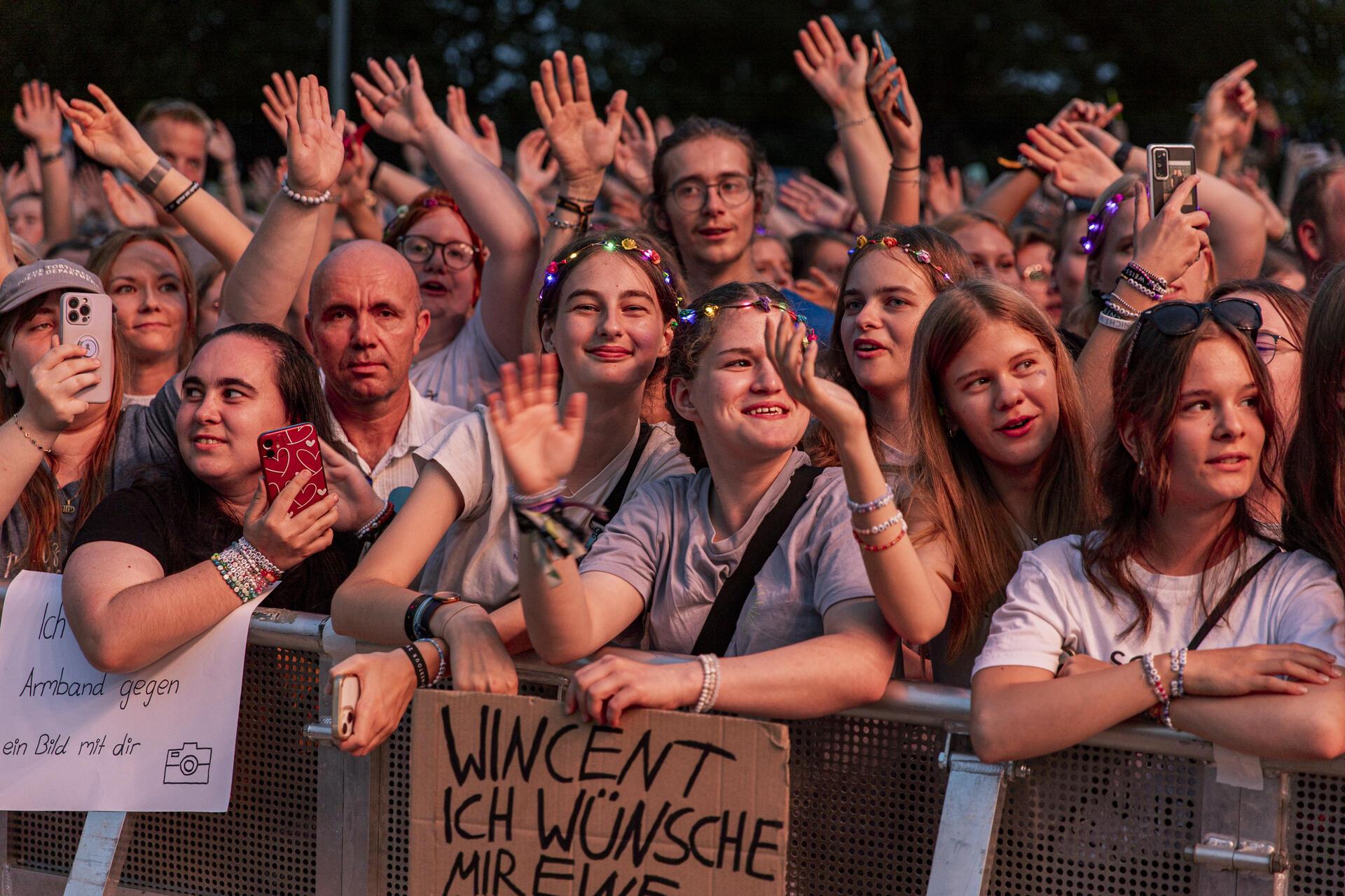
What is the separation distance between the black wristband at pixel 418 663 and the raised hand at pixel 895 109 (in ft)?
9.95

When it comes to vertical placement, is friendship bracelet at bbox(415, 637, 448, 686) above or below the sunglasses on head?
below

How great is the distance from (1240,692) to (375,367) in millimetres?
2832

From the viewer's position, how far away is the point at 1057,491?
350 cm

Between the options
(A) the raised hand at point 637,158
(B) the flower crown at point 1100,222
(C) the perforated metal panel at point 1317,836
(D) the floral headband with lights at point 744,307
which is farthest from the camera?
(A) the raised hand at point 637,158

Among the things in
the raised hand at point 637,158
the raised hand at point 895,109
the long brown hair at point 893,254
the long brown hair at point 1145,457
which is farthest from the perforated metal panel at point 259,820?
the raised hand at point 637,158

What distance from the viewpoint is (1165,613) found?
3.00m

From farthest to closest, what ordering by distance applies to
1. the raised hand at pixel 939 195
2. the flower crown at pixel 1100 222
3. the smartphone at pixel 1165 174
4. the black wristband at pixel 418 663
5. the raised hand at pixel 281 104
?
1. the raised hand at pixel 939 195
2. the raised hand at pixel 281 104
3. the flower crown at pixel 1100 222
4. the smartphone at pixel 1165 174
5. the black wristband at pixel 418 663

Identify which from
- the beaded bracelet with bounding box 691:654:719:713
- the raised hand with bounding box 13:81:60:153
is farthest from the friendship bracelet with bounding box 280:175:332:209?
the raised hand with bounding box 13:81:60:153

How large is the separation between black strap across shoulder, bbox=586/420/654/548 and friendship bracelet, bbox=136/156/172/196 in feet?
7.85

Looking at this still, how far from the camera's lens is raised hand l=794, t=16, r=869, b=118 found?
6004mm

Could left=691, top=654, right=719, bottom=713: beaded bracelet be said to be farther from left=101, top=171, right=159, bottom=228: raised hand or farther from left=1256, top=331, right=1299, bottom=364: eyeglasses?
left=101, top=171, right=159, bottom=228: raised hand

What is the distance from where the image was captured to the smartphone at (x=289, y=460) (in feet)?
11.6

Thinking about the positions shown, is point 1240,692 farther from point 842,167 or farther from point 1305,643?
point 842,167

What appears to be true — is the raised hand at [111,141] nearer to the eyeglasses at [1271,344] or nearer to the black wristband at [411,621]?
the black wristband at [411,621]
